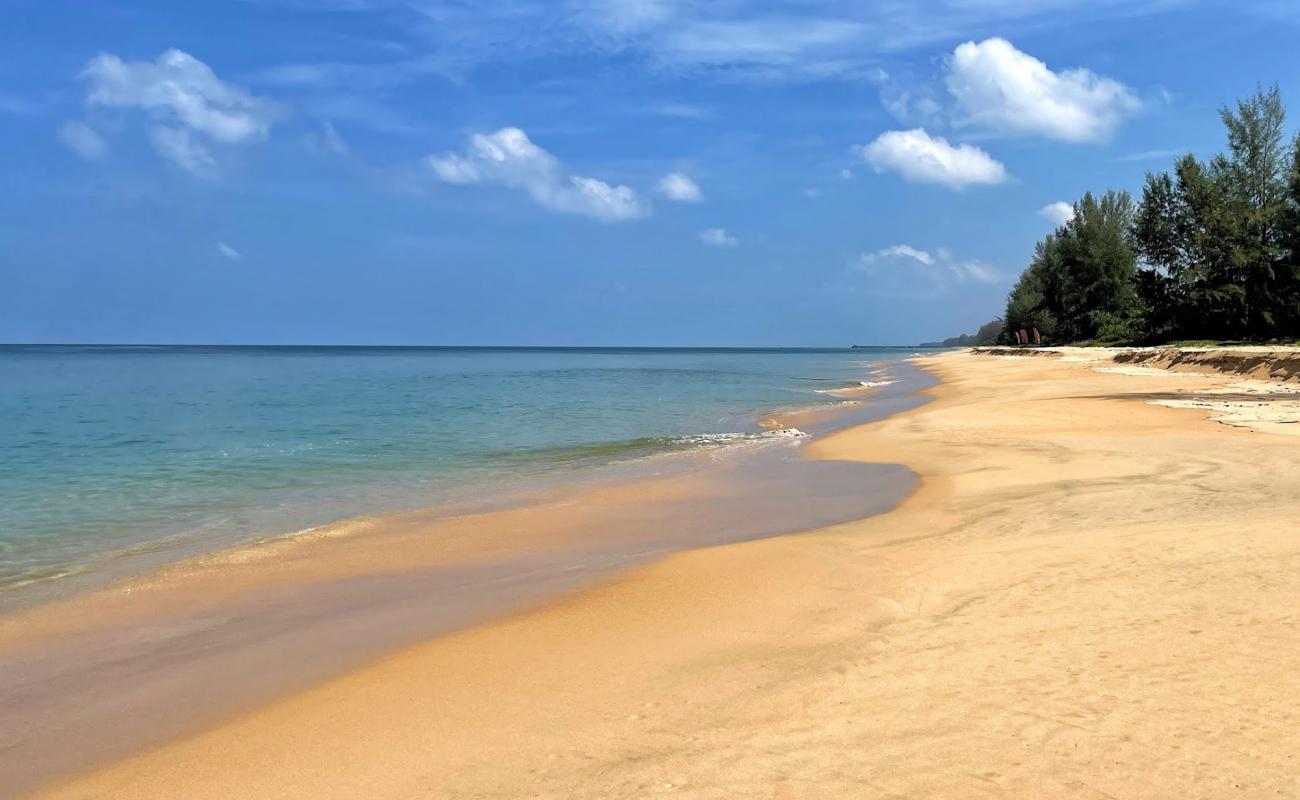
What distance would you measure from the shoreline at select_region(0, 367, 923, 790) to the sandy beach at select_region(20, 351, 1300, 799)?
409 mm

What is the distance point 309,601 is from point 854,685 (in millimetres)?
5003

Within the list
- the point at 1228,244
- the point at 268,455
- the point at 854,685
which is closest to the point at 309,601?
the point at 854,685

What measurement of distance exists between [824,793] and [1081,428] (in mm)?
15466

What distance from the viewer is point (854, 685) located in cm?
451

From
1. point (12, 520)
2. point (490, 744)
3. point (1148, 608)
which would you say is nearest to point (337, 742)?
point (490, 744)

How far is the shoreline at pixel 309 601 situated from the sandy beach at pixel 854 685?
409 mm

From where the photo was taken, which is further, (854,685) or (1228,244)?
(1228,244)

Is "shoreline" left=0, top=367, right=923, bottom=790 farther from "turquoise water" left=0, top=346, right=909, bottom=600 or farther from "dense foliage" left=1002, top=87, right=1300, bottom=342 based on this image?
"dense foliage" left=1002, top=87, right=1300, bottom=342

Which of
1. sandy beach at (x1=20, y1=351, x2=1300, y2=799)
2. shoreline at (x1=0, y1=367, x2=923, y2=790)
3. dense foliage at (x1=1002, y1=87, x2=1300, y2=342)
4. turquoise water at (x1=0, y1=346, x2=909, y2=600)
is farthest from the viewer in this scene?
dense foliage at (x1=1002, y1=87, x2=1300, y2=342)

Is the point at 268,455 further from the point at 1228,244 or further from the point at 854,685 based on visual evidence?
the point at 1228,244

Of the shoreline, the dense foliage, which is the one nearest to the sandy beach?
the shoreline

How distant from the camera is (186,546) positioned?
972 cm

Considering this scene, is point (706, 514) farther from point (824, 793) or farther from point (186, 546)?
point (824, 793)

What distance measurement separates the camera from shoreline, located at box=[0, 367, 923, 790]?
5008mm
